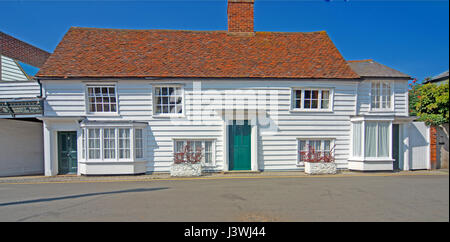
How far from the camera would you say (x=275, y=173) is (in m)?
10.0

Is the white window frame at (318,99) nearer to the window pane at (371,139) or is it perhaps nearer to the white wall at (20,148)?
the window pane at (371,139)

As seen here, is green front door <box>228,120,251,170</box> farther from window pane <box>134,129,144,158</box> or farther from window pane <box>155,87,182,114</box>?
window pane <box>134,129,144,158</box>

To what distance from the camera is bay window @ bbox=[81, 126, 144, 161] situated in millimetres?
9594

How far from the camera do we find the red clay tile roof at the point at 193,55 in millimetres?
10289

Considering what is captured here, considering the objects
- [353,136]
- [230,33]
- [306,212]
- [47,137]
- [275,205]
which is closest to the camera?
[306,212]

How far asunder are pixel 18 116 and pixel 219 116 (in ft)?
29.1

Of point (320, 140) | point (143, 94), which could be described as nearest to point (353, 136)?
point (320, 140)

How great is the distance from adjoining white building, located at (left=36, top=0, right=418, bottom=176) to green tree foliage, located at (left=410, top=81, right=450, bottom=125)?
0.77 m

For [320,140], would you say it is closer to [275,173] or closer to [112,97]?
[275,173]

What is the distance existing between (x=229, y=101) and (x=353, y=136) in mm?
5988

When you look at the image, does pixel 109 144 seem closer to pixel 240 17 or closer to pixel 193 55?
pixel 193 55

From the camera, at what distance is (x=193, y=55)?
11.4 m

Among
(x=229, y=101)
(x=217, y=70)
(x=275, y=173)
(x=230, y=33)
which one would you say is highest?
(x=230, y=33)

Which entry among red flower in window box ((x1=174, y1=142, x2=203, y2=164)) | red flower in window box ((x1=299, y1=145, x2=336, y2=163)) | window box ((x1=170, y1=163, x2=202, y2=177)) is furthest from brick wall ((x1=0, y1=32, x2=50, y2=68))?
red flower in window box ((x1=299, y1=145, x2=336, y2=163))
